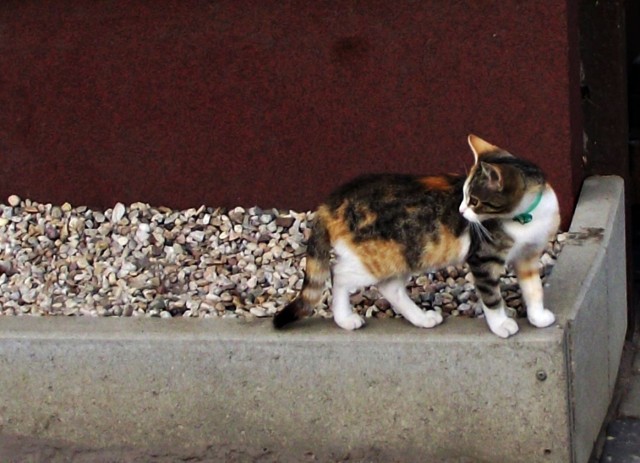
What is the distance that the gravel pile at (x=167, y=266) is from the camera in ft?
15.0

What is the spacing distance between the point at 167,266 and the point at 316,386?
3.36 ft

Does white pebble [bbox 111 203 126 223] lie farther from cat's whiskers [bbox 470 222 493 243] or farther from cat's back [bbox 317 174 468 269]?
cat's whiskers [bbox 470 222 493 243]

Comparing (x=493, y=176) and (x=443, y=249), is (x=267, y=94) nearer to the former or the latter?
(x=443, y=249)

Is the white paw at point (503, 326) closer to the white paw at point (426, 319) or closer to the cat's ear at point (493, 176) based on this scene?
the white paw at point (426, 319)

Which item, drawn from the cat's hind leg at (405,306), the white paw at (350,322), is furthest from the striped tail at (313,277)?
the cat's hind leg at (405,306)

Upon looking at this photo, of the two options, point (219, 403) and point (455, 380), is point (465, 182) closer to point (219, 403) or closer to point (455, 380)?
point (455, 380)

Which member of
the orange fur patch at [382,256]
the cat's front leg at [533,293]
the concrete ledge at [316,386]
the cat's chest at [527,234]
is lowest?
the concrete ledge at [316,386]

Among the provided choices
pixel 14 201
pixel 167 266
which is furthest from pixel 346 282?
pixel 14 201

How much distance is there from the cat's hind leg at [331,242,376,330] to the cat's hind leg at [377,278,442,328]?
112mm

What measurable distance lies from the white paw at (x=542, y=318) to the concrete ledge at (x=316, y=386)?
0.03m

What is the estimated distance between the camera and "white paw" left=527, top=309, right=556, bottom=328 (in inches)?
157

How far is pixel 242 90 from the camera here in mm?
5172

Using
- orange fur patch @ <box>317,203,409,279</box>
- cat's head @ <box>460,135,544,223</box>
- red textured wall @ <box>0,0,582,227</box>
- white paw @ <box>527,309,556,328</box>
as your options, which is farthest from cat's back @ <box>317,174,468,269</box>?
red textured wall @ <box>0,0,582,227</box>

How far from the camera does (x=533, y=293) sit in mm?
4039
